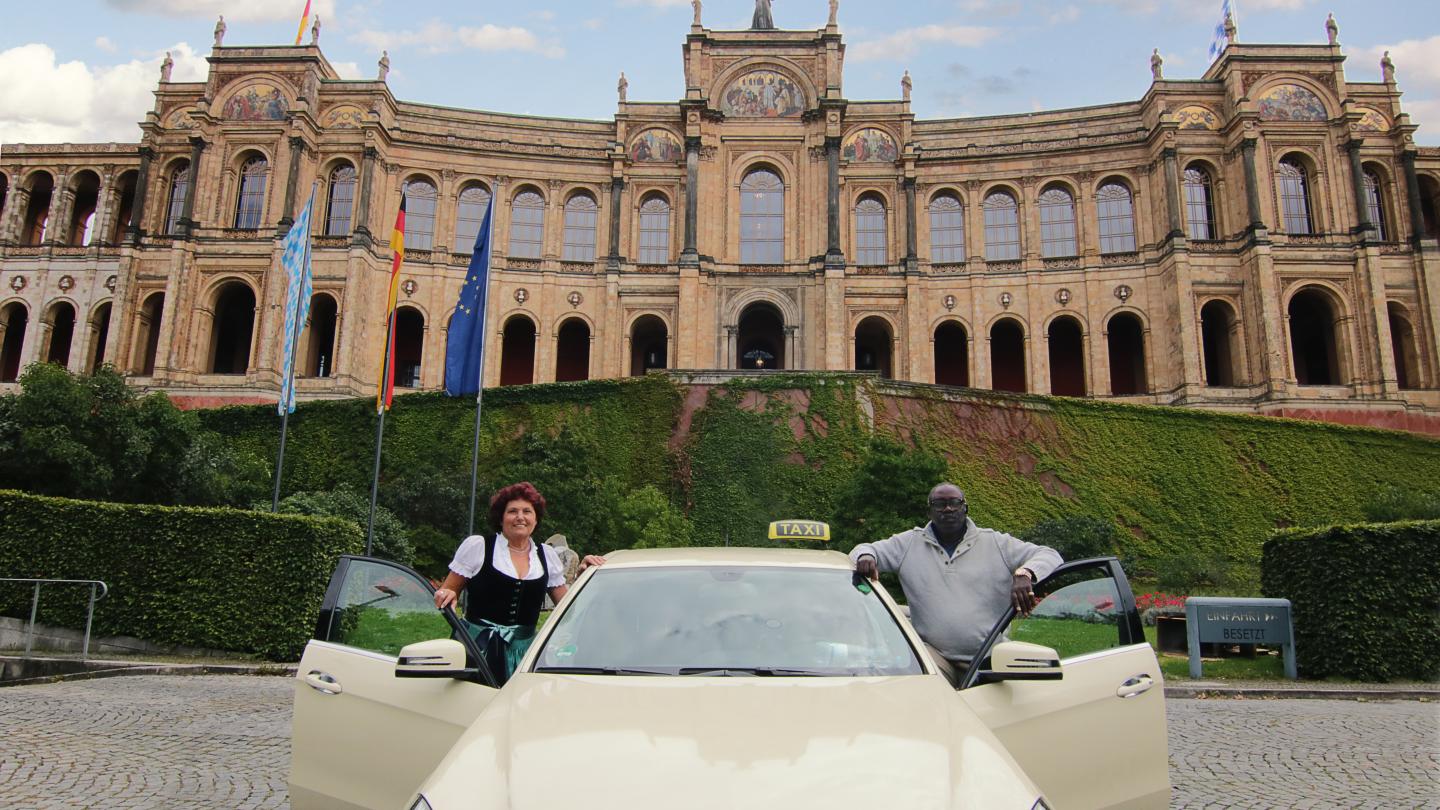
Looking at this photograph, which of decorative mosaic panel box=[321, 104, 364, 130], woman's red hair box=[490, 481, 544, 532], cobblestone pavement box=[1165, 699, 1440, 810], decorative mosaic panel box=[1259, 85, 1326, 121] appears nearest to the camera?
woman's red hair box=[490, 481, 544, 532]

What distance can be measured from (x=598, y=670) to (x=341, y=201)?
40525 mm

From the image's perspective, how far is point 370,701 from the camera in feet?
12.0

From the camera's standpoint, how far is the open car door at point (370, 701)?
3445mm

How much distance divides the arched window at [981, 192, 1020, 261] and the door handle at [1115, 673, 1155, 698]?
1501 inches

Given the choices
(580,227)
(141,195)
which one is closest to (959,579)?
(580,227)

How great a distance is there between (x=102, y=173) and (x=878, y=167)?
3731 centimetres

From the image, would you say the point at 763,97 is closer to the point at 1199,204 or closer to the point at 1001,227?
the point at 1001,227

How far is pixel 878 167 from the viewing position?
40.4 metres

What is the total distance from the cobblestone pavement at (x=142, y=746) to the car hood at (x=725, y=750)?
151 inches

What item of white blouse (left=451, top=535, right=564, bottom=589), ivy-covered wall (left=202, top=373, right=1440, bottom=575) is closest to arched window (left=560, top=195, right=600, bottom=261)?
ivy-covered wall (left=202, top=373, right=1440, bottom=575)

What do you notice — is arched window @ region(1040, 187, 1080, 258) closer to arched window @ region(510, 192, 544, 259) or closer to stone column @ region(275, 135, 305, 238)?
arched window @ region(510, 192, 544, 259)

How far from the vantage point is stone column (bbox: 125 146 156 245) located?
38.3 metres

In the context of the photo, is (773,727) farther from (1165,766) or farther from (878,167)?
(878,167)

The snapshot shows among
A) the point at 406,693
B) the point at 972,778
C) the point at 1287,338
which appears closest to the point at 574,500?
the point at 406,693
